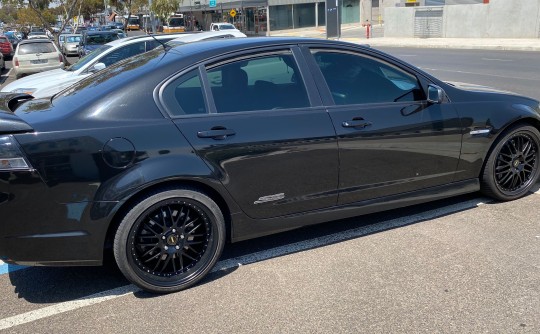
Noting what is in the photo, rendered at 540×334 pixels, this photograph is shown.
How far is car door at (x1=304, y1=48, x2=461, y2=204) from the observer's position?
3.81 m

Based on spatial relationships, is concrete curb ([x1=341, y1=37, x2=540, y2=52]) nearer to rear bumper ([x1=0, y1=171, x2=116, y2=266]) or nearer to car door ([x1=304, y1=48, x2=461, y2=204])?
car door ([x1=304, y1=48, x2=461, y2=204])

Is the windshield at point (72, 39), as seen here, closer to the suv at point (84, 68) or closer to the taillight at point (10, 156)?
the suv at point (84, 68)

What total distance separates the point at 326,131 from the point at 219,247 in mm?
1159

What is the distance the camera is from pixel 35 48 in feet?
58.5

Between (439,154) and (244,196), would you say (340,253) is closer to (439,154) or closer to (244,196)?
(244,196)

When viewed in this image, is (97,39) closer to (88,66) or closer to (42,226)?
(88,66)

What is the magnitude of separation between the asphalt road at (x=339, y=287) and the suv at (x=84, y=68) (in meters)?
5.49

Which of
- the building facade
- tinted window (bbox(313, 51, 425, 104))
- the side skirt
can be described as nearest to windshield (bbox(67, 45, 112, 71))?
tinted window (bbox(313, 51, 425, 104))

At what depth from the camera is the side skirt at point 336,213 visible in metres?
3.58

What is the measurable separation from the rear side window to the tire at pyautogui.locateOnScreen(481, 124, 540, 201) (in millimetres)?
17371

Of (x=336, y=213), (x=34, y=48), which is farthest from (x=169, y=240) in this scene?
(x=34, y=48)

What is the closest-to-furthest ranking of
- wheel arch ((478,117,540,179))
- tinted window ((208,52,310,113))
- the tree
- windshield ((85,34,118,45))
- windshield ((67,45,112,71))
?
tinted window ((208,52,310,113))
wheel arch ((478,117,540,179))
windshield ((67,45,112,71))
windshield ((85,34,118,45))
the tree

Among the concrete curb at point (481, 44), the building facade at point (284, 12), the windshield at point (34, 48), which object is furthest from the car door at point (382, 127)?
the building facade at point (284, 12)

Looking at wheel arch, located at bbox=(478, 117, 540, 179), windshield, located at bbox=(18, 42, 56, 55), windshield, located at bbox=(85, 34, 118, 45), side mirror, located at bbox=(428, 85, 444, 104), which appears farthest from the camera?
windshield, located at bbox=(85, 34, 118, 45)
